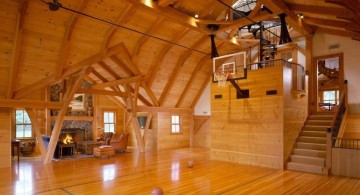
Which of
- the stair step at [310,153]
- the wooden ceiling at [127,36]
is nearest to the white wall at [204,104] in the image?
the wooden ceiling at [127,36]

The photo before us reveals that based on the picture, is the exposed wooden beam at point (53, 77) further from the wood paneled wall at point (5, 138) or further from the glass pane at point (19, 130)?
the glass pane at point (19, 130)

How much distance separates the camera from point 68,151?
988 centimetres

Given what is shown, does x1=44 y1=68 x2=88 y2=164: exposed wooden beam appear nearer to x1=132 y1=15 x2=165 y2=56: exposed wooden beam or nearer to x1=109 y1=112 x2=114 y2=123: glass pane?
x1=132 y1=15 x2=165 y2=56: exposed wooden beam

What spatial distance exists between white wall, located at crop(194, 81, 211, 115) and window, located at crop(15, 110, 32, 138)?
7885mm

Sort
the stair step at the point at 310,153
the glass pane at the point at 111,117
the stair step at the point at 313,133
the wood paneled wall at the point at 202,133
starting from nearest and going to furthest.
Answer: the stair step at the point at 310,153 < the stair step at the point at 313,133 < the wood paneled wall at the point at 202,133 < the glass pane at the point at 111,117

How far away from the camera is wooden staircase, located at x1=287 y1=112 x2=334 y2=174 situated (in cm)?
696

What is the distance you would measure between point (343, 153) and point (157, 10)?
612 centimetres

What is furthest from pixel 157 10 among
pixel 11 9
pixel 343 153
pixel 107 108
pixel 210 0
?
pixel 107 108

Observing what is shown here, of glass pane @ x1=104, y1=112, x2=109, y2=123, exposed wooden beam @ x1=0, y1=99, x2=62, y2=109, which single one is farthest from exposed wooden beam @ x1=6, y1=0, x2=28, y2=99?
glass pane @ x1=104, y1=112, x2=109, y2=123

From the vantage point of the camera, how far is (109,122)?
1320 centimetres

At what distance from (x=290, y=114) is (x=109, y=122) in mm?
9064

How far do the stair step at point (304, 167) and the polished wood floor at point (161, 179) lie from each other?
0.31 metres

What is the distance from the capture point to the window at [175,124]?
1253 centimetres

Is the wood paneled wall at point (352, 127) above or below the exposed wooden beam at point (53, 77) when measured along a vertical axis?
below
